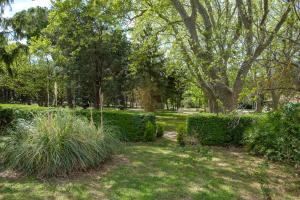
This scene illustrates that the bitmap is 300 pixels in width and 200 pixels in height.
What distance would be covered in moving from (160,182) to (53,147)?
1.98 metres

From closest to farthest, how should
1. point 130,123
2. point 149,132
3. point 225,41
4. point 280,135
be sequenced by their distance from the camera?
point 280,135, point 225,41, point 149,132, point 130,123

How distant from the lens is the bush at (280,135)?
221 inches

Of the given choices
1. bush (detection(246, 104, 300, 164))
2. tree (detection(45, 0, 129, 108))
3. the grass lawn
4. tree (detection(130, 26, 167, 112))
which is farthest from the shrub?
tree (detection(130, 26, 167, 112))

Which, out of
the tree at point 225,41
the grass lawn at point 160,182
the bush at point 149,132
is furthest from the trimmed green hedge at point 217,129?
the grass lawn at point 160,182

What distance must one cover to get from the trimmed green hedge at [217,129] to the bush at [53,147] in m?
3.77

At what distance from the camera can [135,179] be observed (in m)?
5.33

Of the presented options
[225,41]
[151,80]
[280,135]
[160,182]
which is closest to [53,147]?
[160,182]

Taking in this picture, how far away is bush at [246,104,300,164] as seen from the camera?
5617 millimetres

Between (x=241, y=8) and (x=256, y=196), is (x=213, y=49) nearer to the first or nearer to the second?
(x=241, y=8)

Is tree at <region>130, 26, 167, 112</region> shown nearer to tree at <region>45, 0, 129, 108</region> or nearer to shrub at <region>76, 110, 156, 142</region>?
tree at <region>45, 0, 129, 108</region>

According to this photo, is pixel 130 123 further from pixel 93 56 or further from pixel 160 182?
pixel 93 56

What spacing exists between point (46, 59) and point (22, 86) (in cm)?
648

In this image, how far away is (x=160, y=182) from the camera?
5.15 m

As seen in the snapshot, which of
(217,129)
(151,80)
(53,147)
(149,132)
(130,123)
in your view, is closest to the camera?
(53,147)
